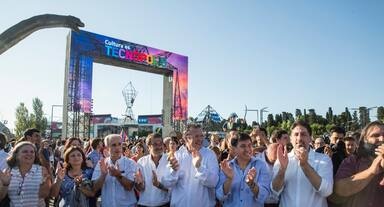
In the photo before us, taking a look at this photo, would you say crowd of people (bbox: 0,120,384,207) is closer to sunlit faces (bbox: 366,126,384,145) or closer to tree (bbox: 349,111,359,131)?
sunlit faces (bbox: 366,126,384,145)

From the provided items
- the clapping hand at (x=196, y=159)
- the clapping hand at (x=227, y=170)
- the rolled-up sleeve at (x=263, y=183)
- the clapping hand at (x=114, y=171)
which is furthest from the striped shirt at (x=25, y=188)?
the rolled-up sleeve at (x=263, y=183)

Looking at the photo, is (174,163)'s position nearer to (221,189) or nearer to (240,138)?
(221,189)

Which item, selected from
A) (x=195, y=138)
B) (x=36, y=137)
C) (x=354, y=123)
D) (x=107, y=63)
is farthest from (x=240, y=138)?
(x=354, y=123)

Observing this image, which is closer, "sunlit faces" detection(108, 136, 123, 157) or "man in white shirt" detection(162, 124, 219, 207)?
"man in white shirt" detection(162, 124, 219, 207)

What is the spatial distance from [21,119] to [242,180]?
5555 centimetres

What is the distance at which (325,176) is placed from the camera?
384 centimetres

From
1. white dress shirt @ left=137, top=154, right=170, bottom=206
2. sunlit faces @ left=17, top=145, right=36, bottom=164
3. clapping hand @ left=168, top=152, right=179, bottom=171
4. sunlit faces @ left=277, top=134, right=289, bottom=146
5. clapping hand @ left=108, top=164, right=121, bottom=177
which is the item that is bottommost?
white dress shirt @ left=137, top=154, right=170, bottom=206

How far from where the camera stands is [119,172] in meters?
5.19

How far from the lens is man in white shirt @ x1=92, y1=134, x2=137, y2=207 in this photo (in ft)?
17.4

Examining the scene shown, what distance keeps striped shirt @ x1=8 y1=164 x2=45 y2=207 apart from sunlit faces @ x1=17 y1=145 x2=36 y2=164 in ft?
0.39

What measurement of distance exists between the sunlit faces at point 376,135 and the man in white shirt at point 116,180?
310cm

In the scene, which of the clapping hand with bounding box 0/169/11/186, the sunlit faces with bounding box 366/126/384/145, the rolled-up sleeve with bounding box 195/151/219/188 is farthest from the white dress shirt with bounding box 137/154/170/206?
the sunlit faces with bounding box 366/126/384/145

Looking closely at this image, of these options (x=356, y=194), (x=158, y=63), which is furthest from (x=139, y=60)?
(x=356, y=194)

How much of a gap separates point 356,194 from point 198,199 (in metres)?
2.13
